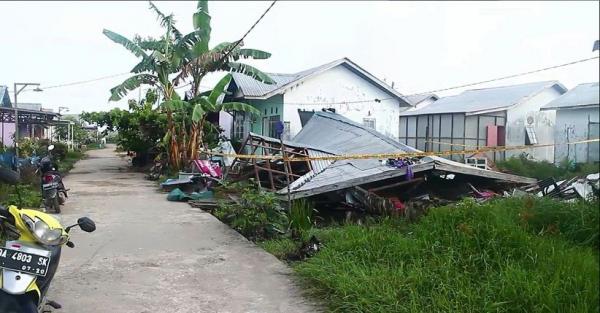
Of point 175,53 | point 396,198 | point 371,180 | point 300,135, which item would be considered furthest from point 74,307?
point 175,53

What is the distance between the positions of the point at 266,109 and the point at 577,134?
15.3m

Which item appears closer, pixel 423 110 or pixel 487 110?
pixel 487 110

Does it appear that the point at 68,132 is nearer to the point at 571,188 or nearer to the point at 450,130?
the point at 450,130

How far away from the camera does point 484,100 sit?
1927cm

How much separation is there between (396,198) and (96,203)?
6.35 metres

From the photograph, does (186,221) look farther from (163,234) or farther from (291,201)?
(291,201)

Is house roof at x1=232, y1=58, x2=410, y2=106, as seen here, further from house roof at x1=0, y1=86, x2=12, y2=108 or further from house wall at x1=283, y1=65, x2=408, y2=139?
house roof at x1=0, y1=86, x2=12, y2=108

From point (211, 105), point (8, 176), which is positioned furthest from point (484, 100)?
point (8, 176)

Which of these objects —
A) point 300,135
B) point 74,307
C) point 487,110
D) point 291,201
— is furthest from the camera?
point 487,110

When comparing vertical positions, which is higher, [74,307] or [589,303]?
[589,303]

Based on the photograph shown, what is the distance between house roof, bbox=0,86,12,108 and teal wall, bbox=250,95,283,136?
33.7 feet

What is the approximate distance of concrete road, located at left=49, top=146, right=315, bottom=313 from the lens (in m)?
4.05

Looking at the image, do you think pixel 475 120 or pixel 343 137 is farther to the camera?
pixel 475 120

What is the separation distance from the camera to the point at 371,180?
7.72m
